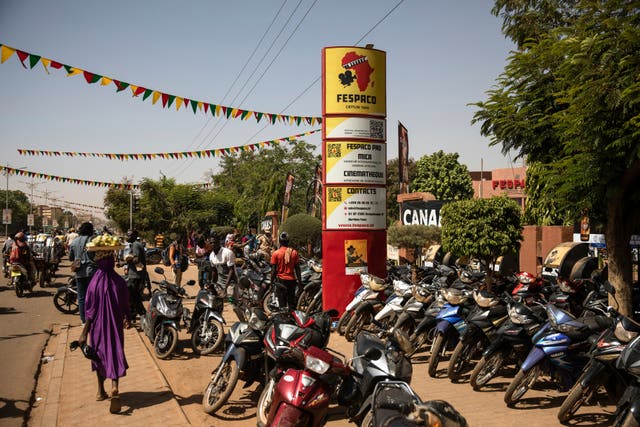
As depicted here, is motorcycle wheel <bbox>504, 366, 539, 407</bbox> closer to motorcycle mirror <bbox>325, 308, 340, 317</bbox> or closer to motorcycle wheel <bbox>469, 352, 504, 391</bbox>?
motorcycle wheel <bbox>469, 352, 504, 391</bbox>

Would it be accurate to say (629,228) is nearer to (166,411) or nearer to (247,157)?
(166,411)

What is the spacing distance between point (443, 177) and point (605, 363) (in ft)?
155

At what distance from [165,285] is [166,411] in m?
2.98

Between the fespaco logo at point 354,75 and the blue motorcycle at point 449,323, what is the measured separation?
16.8 feet

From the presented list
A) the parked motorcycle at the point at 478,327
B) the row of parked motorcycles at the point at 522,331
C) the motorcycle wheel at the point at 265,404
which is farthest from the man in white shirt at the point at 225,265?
the motorcycle wheel at the point at 265,404

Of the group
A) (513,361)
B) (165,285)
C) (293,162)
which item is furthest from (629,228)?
(293,162)

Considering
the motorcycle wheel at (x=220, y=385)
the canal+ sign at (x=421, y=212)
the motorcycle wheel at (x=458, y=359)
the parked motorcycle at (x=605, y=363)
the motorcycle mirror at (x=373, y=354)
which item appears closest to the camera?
the motorcycle mirror at (x=373, y=354)

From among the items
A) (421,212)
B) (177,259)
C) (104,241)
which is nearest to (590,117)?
(104,241)

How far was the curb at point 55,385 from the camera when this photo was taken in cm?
559

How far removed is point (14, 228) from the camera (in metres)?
99.3

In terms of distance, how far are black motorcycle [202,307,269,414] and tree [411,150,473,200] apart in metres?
46.2

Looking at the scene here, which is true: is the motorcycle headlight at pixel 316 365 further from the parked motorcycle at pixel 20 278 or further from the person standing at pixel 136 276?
the parked motorcycle at pixel 20 278

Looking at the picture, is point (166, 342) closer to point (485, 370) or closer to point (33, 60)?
point (485, 370)

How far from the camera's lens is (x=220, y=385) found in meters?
5.64
